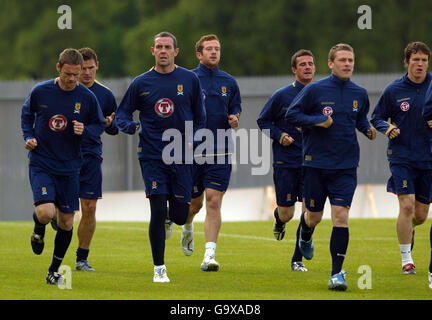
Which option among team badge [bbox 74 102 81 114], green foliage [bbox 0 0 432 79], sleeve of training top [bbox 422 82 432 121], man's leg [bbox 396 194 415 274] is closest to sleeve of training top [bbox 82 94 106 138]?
team badge [bbox 74 102 81 114]

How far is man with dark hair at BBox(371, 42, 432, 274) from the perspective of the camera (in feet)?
42.3

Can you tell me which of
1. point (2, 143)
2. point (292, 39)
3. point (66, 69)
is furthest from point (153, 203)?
point (292, 39)

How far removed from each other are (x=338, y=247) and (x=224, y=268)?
2.57 meters

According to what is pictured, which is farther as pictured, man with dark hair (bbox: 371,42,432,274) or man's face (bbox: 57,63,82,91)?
man with dark hair (bbox: 371,42,432,274)

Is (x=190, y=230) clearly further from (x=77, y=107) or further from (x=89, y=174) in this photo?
(x=77, y=107)

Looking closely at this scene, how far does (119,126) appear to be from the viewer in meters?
11.9

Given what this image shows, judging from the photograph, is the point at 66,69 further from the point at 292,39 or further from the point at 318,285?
the point at 292,39

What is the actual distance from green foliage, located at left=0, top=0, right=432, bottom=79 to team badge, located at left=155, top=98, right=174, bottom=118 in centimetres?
3130

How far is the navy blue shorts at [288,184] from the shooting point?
1381cm

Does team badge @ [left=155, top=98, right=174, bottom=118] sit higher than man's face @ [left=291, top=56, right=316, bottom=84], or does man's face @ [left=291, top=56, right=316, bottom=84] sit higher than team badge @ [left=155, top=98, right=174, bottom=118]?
man's face @ [left=291, top=56, right=316, bottom=84]

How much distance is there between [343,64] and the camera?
37.7 ft

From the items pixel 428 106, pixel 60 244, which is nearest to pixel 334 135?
pixel 428 106

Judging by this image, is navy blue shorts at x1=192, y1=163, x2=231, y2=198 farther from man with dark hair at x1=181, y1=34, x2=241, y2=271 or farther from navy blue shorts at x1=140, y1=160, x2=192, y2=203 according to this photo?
navy blue shorts at x1=140, y1=160, x2=192, y2=203
